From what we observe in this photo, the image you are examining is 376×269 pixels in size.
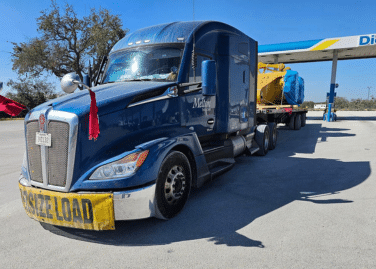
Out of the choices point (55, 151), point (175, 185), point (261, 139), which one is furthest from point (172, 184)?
point (261, 139)

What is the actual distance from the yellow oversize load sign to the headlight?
22cm

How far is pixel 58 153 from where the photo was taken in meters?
3.11

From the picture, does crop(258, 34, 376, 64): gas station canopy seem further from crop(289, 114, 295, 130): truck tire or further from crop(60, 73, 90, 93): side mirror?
crop(60, 73, 90, 93): side mirror

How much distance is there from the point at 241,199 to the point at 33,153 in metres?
3.00

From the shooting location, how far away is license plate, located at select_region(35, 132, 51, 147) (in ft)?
10.3

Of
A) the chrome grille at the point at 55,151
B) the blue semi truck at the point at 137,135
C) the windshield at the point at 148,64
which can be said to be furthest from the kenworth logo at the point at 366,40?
the chrome grille at the point at 55,151

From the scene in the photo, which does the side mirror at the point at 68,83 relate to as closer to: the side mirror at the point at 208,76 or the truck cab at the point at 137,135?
the truck cab at the point at 137,135

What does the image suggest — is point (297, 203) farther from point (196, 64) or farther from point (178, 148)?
point (196, 64)

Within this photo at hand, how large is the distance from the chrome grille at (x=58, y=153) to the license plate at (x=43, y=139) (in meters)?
0.05

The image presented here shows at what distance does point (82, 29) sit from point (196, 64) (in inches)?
1082

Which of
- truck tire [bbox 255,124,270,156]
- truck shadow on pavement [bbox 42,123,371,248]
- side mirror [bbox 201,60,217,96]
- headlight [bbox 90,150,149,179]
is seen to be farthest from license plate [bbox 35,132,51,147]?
truck tire [bbox 255,124,270,156]

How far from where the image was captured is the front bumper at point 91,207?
2.93 m

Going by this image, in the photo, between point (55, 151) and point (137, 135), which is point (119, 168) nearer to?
point (137, 135)

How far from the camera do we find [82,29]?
2798 cm
